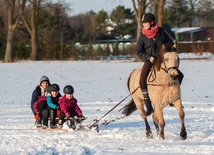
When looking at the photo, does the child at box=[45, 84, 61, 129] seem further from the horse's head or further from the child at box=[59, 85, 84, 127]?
the horse's head

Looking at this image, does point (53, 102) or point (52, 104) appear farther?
point (53, 102)

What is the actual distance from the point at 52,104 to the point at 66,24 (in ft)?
259

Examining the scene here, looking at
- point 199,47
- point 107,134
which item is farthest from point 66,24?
point 107,134

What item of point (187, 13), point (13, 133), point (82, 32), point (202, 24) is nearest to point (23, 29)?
point (82, 32)

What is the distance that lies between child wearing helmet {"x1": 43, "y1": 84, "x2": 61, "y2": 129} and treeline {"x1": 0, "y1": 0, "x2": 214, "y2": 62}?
3599 centimetres

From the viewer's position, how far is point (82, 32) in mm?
94750

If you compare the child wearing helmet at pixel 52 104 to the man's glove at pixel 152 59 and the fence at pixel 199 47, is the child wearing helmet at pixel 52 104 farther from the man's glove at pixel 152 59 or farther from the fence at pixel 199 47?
the fence at pixel 199 47

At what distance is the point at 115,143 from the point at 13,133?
2508 mm

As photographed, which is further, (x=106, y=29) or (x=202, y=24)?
(x=202, y=24)

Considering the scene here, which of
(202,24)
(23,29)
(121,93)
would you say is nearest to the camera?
(121,93)

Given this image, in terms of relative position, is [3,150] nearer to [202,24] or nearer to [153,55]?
[153,55]

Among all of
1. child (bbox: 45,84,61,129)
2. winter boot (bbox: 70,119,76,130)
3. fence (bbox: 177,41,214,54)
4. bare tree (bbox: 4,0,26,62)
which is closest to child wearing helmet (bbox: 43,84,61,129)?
child (bbox: 45,84,61,129)

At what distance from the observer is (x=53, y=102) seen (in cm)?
1324

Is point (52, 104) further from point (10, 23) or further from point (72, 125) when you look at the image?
point (10, 23)
